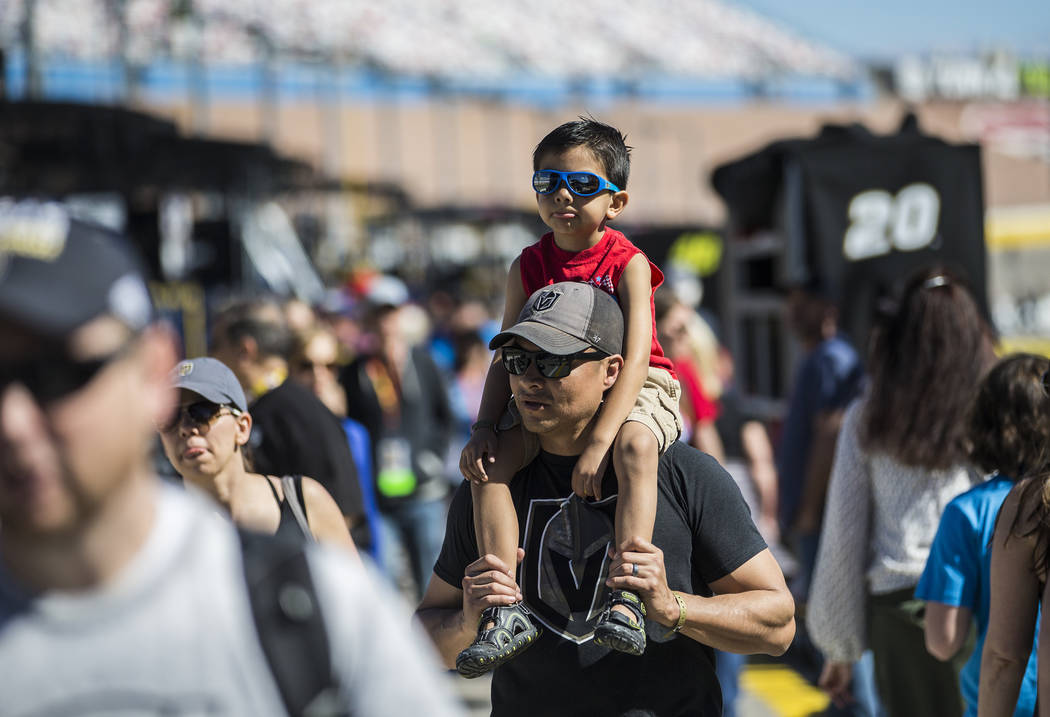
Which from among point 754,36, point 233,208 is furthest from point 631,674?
point 754,36

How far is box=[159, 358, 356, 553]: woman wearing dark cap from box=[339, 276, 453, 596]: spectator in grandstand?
4.06 m

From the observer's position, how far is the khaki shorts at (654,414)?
278 cm

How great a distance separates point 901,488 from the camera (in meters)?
4.11

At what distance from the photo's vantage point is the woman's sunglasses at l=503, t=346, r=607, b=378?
8.84 ft

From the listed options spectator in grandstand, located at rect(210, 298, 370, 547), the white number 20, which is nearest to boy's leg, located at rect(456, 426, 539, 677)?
spectator in grandstand, located at rect(210, 298, 370, 547)

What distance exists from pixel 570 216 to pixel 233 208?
1694 centimetres

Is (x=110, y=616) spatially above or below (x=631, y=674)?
above

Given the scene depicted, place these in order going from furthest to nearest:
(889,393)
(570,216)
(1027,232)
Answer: (1027,232) < (889,393) < (570,216)

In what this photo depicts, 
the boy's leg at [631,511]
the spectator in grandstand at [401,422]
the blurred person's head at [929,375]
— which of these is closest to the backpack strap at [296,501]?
the boy's leg at [631,511]

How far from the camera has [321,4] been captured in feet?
154

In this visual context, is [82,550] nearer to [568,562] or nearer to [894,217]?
[568,562]

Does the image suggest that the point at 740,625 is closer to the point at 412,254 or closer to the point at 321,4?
the point at 412,254

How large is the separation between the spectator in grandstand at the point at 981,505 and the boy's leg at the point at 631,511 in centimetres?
115

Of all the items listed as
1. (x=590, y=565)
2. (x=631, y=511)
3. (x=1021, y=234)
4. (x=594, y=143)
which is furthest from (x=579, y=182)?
(x=1021, y=234)
